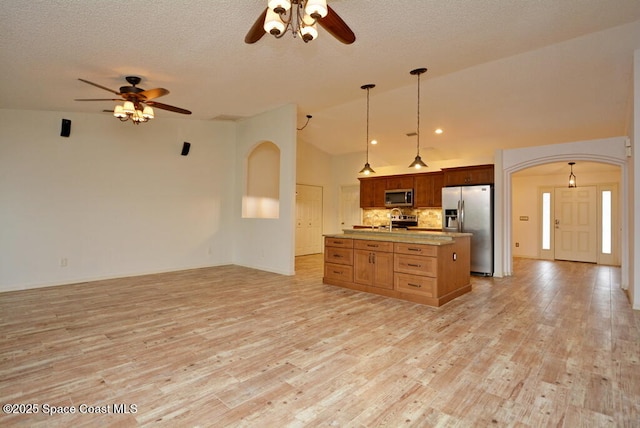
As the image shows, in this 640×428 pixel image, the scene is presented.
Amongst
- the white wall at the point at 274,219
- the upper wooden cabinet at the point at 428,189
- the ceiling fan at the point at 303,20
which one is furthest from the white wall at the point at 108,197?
the upper wooden cabinet at the point at 428,189

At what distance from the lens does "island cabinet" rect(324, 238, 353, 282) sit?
518cm

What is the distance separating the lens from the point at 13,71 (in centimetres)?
376

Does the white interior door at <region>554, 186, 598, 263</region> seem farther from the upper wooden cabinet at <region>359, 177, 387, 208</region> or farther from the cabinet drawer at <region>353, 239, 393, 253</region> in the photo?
the cabinet drawer at <region>353, 239, 393, 253</region>

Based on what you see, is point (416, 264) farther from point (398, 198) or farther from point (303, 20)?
point (398, 198)

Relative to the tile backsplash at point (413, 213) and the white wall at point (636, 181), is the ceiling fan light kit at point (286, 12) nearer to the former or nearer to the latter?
the white wall at point (636, 181)

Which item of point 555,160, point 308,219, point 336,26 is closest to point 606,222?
point 555,160

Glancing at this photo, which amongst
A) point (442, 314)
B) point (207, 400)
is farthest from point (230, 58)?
point (442, 314)

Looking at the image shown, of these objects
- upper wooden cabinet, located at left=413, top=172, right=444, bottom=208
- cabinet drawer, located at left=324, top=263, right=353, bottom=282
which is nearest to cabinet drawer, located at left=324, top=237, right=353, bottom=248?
cabinet drawer, located at left=324, top=263, right=353, bottom=282

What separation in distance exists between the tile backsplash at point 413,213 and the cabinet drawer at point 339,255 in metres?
3.97

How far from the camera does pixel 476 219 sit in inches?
261

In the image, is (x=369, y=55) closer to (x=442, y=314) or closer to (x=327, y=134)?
(x=442, y=314)

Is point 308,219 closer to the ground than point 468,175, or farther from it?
closer to the ground

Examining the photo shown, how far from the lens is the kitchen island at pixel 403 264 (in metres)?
4.26

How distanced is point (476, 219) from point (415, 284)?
310cm
